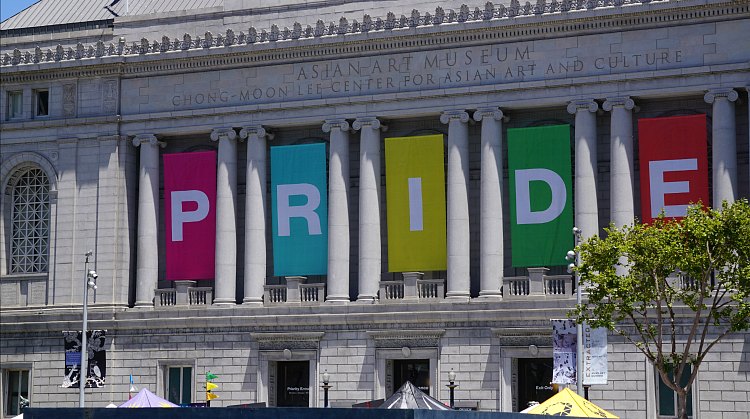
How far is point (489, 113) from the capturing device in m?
70.9

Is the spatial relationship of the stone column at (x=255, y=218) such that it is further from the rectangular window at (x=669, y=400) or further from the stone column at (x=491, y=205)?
the rectangular window at (x=669, y=400)

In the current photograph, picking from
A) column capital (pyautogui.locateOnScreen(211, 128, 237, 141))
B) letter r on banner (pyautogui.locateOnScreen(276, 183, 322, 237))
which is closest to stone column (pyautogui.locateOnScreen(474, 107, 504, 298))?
letter r on banner (pyautogui.locateOnScreen(276, 183, 322, 237))

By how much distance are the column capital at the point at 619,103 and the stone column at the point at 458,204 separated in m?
6.78

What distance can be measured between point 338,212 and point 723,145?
61.6ft

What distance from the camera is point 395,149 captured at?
7294 centimetres

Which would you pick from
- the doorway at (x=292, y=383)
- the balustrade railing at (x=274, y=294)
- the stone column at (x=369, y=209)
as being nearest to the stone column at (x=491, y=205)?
the stone column at (x=369, y=209)

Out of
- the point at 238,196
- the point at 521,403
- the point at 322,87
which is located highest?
the point at 322,87

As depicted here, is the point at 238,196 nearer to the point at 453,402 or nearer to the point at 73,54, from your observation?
the point at 73,54

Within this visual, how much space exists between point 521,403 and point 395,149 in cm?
1361

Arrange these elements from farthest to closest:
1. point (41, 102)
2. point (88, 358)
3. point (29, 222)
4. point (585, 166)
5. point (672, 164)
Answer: point (41, 102) < point (29, 222) < point (88, 358) < point (585, 166) < point (672, 164)

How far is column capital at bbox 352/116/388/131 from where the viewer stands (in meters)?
73.1

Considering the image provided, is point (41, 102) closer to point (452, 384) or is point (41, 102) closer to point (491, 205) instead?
point (491, 205)

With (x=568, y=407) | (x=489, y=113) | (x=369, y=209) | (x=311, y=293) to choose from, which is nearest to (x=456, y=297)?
(x=369, y=209)

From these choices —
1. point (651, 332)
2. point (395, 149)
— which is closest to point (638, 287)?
point (651, 332)
